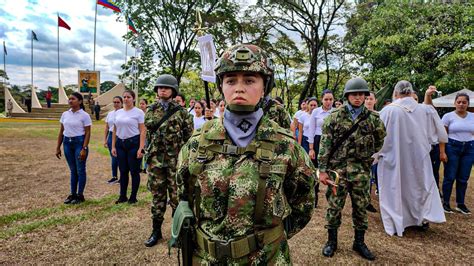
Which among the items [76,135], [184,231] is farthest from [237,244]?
[76,135]

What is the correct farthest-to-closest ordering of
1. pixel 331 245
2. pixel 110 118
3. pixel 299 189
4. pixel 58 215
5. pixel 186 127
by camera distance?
pixel 110 118, pixel 58 215, pixel 186 127, pixel 331 245, pixel 299 189

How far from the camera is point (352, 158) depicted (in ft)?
12.2

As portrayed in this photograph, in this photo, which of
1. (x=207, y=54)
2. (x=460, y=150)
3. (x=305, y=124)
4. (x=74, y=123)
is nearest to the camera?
(x=207, y=54)

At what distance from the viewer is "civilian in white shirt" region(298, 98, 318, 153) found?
6.99 m

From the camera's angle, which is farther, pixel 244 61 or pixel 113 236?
pixel 113 236

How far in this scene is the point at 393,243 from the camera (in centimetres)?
422

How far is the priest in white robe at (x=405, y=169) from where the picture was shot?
14.6 ft

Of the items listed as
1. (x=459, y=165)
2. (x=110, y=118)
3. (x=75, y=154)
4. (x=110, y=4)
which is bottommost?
(x=75, y=154)

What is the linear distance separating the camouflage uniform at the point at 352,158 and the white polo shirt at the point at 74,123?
425 cm

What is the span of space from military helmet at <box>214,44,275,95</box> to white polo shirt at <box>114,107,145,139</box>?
3.85m

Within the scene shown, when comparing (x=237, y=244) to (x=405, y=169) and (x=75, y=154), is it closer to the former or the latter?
(x=405, y=169)

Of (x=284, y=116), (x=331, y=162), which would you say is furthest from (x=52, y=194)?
(x=331, y=162)

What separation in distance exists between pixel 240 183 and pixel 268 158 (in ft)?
0.63

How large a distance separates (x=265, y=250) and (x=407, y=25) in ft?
54.7
